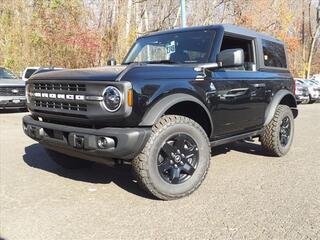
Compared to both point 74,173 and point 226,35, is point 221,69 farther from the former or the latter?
point 74,173

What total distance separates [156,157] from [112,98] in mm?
799

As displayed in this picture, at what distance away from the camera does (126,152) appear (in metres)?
4.26

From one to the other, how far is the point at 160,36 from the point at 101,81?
6.67 ft

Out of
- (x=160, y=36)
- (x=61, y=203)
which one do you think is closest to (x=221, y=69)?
(x=160, y=36)

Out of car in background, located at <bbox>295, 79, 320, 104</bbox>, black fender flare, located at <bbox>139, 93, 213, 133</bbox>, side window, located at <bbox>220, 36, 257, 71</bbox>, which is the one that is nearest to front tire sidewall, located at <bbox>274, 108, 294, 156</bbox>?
side window, located at <bbox>220, 36, 257, 71</bbox>

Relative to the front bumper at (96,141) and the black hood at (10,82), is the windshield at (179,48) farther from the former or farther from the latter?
the black hood at (10,82)

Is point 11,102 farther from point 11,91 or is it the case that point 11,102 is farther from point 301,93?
point 301,93

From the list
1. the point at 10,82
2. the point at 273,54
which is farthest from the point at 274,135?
the point at 10,82

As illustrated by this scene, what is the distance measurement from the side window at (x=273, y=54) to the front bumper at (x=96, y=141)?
3.09m

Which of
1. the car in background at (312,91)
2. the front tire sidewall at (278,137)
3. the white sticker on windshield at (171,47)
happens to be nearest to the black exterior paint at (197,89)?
the front tire sidewall at (278,137)

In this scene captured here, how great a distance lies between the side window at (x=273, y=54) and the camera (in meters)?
6.69

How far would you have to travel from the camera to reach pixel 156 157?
4559mm

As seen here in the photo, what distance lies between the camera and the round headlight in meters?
4.27

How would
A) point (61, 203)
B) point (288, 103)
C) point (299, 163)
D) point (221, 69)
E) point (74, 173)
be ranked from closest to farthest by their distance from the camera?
point (61, 203), point (221, 69), point (74, 173), point (299, 163), point (288, 103)
